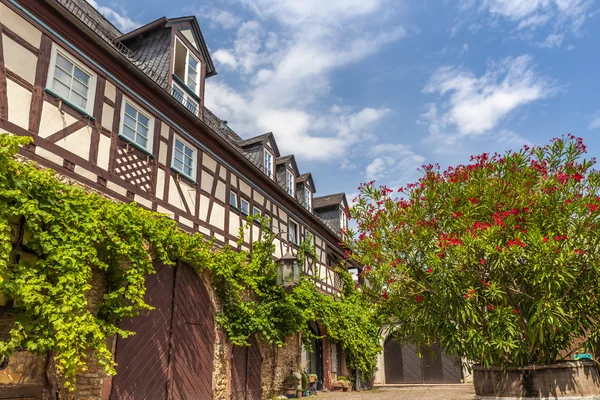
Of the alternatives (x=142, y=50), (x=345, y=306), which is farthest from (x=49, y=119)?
(x=345, y=306)

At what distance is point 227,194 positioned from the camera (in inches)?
440

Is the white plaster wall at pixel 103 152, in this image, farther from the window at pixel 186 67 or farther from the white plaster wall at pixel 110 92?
the window at pixel 186 67

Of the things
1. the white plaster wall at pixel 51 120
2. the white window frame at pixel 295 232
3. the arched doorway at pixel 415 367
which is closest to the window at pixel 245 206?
the white window frame at pixel 295 232

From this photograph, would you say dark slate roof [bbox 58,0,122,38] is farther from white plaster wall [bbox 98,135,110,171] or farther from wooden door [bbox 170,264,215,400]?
wooden door [bbox 170,264,215,400]

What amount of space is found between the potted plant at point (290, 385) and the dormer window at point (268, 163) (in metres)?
5.63

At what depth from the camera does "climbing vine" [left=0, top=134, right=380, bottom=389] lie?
18.0 ft

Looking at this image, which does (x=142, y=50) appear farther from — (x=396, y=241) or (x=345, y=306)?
(x=345, y=306)

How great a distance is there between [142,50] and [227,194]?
12.3 feet

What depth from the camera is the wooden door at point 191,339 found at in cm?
878

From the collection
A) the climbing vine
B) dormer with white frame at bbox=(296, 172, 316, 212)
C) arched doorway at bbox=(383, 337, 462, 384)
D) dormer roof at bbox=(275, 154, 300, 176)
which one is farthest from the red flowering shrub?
arched doorway at bbox=(383, 337, 462, 384)

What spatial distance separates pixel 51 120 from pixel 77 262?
2258 millimetres

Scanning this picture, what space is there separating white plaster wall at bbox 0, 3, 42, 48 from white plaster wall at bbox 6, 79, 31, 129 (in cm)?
82

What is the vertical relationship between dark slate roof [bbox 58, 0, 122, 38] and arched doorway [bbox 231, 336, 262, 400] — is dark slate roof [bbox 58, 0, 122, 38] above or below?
above

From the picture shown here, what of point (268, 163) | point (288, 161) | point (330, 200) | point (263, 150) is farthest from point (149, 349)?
point (330, 200)
